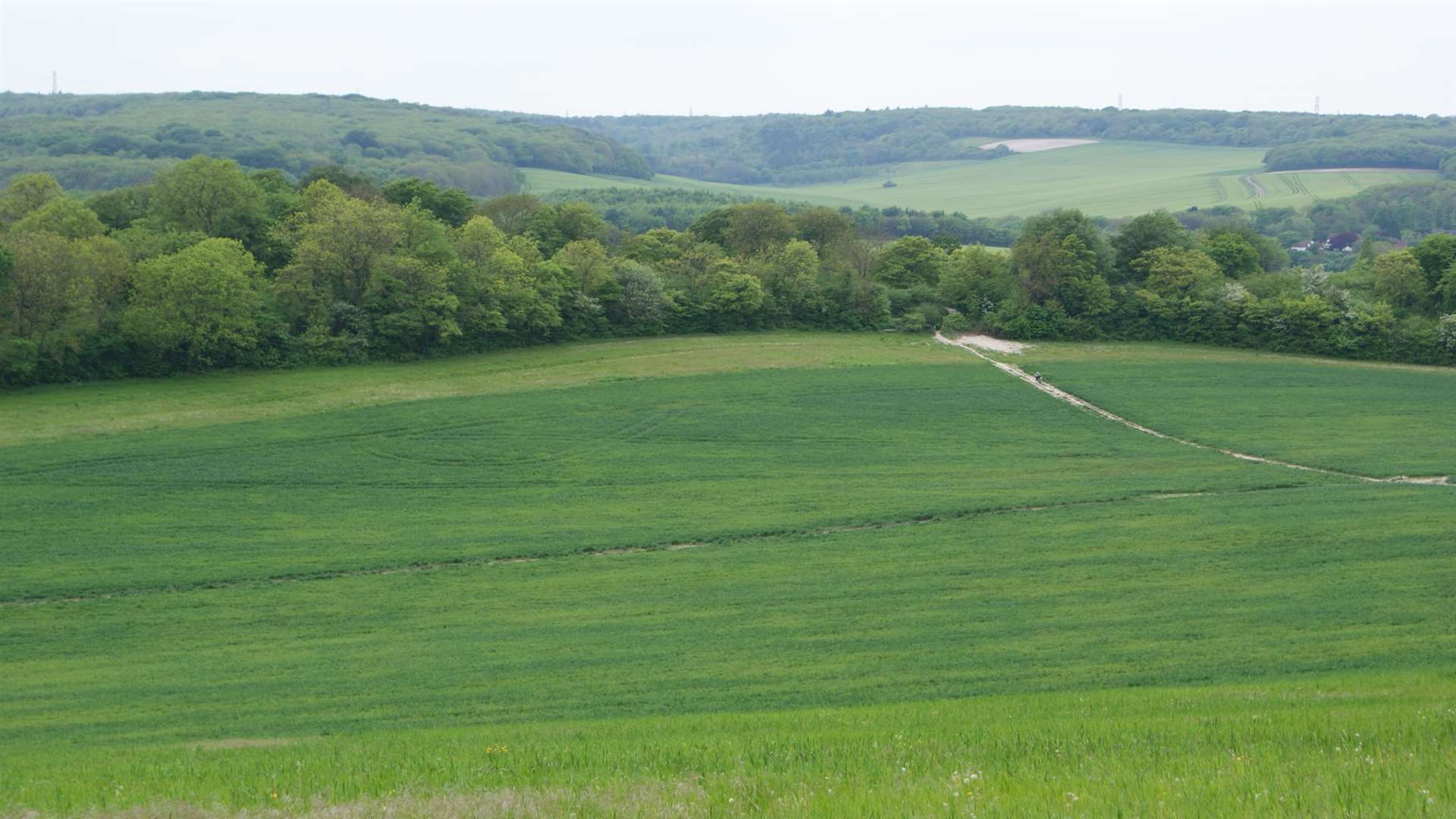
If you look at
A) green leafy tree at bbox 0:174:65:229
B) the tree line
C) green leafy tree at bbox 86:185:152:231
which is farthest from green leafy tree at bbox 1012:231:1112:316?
green leafy tree at bbox 0:174:65:229

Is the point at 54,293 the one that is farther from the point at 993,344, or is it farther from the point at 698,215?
the point at 698,215

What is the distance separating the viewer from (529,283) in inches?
2677

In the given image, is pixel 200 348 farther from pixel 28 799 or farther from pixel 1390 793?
pixel 1390 793

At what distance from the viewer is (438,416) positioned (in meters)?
54.1

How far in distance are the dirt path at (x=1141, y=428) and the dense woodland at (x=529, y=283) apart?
3909 millimetres

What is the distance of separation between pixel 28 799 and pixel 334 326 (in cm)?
5164

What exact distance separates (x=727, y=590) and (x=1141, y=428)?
3026cm

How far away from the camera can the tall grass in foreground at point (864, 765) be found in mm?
11750

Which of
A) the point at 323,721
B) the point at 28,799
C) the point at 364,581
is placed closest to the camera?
the point at 28,799

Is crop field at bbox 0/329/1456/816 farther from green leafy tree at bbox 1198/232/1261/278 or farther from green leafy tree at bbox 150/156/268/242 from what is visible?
green leafy tree at bbox 150/156/268/242

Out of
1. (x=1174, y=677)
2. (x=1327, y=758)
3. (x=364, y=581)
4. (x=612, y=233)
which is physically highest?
(x=612, y=233)

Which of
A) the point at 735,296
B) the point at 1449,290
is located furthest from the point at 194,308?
the point at 1449,290

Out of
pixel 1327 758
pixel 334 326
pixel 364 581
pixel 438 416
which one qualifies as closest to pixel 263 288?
pixel 334 326

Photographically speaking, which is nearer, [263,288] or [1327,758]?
[1327,758]
